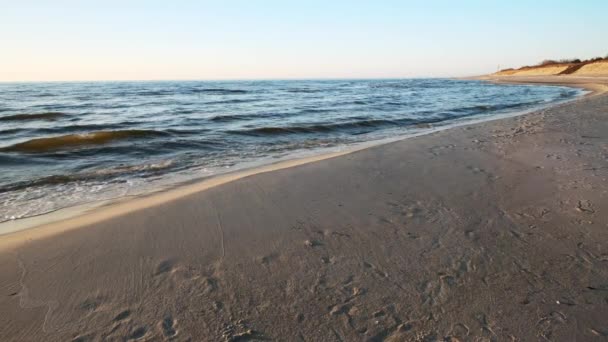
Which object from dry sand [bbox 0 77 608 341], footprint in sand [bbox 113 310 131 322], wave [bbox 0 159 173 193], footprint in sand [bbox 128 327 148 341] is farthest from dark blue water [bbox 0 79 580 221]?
footprint in sand [bbox 128 327 148 341]

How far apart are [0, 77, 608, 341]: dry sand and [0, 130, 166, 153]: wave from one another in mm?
5532

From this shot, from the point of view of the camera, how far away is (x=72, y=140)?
8.30 meters

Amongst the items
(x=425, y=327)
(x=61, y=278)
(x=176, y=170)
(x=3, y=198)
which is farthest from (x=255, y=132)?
(x=425, y=327)

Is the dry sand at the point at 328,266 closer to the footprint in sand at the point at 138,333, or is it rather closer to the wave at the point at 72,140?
the footprint in sand at the point at 138,333

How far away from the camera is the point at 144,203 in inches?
152

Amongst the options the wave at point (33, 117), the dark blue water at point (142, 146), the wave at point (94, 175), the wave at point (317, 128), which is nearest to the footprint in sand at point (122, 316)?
the dark blue water at point (142, 146)

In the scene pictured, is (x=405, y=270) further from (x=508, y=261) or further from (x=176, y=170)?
(x=176, y=170)

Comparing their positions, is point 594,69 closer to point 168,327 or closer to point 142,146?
Answer: point 142,146

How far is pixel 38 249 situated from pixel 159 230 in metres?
0.86

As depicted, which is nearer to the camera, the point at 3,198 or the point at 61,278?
the point at 61,278

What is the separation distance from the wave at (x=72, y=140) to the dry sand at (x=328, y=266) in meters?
5.53

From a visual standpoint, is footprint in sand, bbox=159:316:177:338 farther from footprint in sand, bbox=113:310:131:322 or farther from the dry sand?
footprint in sand, bbox=113:310:131:322

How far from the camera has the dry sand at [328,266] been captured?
74.7 inches

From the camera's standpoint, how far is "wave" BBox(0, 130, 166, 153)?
7.57 meters
